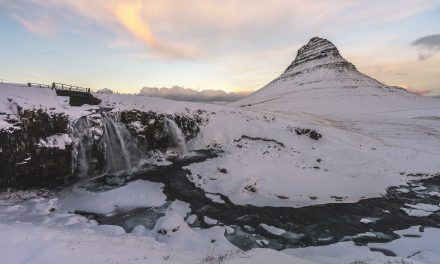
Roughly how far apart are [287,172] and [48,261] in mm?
18867

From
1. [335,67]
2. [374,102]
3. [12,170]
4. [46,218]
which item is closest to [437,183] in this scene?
[46,218]

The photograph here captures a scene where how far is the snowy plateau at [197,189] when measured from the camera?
13898 millimetres

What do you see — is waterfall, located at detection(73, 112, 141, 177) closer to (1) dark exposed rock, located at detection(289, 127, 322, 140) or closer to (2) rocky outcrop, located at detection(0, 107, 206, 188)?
(2) rocky outcrop, located at detection(0, 107, 206, 188)

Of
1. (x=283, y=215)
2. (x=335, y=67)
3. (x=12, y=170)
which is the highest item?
(x=335, y=67)

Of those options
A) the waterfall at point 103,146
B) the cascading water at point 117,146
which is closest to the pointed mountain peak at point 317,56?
the cascading water at point 117,146

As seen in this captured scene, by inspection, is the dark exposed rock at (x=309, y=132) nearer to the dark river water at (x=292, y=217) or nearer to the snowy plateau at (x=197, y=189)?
the snowy plateau at (x=197, y=189)

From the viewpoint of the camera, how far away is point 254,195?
22.0m

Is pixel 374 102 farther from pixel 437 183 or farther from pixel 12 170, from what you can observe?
pixel 12 170

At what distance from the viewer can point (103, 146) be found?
26.3 meters

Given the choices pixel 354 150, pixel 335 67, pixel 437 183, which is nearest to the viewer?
pixel 437 183

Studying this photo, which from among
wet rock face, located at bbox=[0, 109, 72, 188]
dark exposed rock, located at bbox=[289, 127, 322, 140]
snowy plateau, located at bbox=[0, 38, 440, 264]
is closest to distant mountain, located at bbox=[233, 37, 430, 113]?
dark exposed rock, located at bbox=[289, 127, 322, 140]

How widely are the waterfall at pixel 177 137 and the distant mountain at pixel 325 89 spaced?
45.3m

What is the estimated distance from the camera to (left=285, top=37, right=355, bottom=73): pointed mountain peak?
151 metres

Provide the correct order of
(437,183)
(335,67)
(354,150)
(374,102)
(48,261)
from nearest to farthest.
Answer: (48,261), (437,183), (354,150), (374,102), (335,67)
